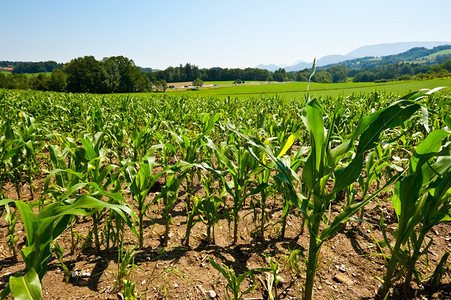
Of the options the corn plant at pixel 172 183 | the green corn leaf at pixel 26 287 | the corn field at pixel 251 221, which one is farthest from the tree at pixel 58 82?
the green corn leaf at pixel 26 287

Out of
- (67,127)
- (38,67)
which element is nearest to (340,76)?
(67,127)

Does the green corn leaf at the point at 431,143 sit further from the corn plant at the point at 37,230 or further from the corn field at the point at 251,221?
the corn plant at the point at 37,230

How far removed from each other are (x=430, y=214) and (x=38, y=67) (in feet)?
527

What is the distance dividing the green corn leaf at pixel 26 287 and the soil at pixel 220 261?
745mm

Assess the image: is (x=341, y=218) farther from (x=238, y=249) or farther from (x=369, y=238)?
(x=369, y=238)

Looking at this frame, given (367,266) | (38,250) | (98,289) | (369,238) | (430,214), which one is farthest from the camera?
(369,238)

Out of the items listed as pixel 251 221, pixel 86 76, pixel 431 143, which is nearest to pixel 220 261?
pixel 251 221

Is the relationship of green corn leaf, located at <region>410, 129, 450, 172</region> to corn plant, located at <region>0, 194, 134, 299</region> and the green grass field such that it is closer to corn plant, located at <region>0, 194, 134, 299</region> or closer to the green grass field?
corn plant, located at <region>0, 194, 134, 299</region>

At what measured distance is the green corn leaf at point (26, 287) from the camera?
1057 millimetres

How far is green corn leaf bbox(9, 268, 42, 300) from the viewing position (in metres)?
1.06

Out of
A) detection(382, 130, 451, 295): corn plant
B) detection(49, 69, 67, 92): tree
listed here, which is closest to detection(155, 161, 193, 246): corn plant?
detection(382, 130, 451, 295): corn plant

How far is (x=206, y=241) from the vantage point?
7.92ft

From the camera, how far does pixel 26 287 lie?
1.08 meters

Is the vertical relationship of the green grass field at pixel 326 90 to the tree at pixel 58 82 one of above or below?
below
